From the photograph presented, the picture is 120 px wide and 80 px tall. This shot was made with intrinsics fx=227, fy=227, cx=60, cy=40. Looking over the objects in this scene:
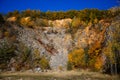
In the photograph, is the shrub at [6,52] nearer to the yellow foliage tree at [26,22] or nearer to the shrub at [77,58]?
the yellow foliage tree at [26,22]

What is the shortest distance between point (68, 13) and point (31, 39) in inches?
706

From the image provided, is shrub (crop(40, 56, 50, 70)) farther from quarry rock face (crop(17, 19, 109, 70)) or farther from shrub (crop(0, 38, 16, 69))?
shrub (crop(0, 38, 16, 69))

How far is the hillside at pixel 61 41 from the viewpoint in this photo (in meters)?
48.7

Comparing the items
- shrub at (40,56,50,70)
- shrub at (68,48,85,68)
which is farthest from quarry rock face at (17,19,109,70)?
shrub at (68,48,85,68)

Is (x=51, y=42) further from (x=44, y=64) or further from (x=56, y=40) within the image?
(x=44, y=64)

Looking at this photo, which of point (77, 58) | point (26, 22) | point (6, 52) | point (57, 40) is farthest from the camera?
point (26, 22)

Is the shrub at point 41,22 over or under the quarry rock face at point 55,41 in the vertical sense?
over

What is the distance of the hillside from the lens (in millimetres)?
48688

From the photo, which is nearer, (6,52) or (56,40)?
(6,52)

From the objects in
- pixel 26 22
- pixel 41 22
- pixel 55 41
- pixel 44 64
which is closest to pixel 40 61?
pixel 44 64

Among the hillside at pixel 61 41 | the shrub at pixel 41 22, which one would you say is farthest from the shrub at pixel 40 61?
the shrub at pixel 41 22

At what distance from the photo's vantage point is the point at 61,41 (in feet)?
196

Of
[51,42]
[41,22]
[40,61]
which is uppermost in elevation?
[41,22]

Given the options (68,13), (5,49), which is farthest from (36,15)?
(5,49)
